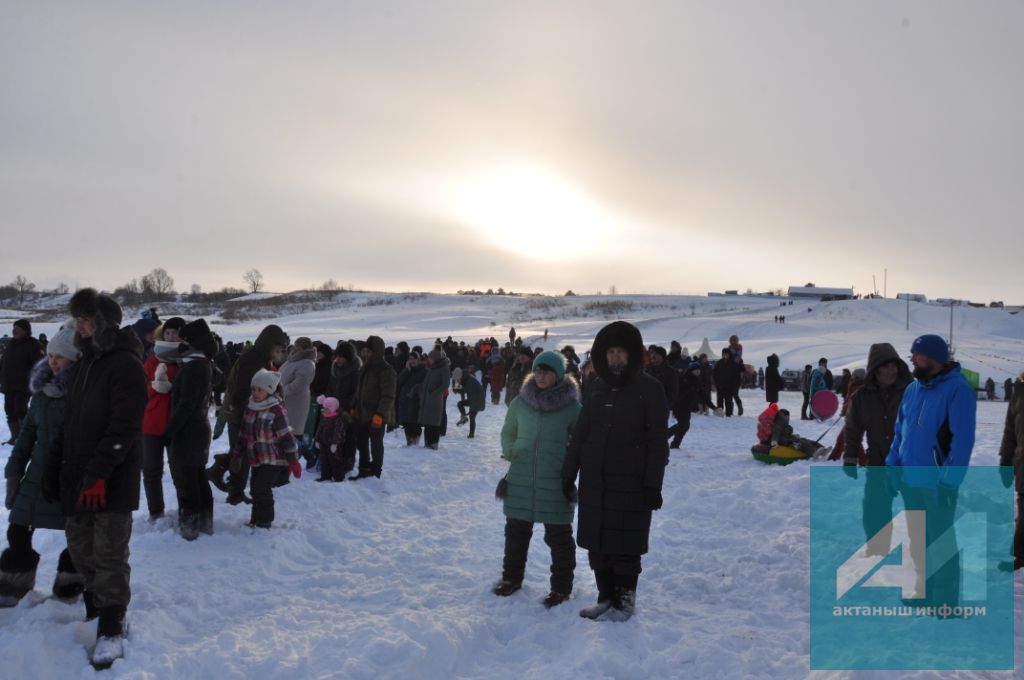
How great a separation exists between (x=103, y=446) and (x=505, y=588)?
8.82ft

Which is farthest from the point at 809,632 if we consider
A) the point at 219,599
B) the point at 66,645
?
the point at 66,645

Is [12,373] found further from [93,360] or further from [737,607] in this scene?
[737,607]

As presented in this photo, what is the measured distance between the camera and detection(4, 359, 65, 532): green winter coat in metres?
3.93

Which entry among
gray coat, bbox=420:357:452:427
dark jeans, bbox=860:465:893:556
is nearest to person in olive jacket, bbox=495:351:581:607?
dark jeans, bbox=860:465:893:556

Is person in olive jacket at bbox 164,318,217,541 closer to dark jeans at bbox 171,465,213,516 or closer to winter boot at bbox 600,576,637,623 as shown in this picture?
dark jeans at bbox 171,465,213,516

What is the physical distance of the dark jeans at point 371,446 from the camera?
850 cm

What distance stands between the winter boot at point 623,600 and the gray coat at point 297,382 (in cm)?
468

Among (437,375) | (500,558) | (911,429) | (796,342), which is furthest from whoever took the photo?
(796,342)

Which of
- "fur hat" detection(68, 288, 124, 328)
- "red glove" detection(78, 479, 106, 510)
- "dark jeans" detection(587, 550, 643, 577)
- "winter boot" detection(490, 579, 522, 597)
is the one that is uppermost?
"fur hat" detection(68, 288, 124, 328)

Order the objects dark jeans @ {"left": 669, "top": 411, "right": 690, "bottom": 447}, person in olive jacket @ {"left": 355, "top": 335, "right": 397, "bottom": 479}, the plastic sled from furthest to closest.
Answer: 1. dark jeans @ {"left": 669, "top": 411, "right": 690, "bottom": 447}
2. the plastic sled
3. person in olive jacket @ {"left": 355, "top": 335, "right": 397, "bottom": 479}

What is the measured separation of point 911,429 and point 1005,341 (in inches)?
2147

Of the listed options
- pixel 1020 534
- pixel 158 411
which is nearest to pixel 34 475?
pixel 158 411

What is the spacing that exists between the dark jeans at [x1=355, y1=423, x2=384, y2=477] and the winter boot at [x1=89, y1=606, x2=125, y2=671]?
4746 millimetres

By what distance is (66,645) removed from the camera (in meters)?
3.73
